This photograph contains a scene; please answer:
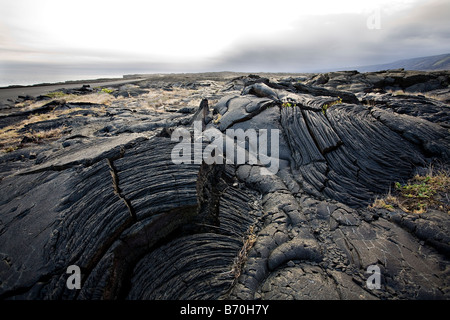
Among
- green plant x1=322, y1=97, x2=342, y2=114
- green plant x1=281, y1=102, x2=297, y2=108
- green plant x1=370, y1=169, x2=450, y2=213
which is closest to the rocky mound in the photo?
green plant x1=370, y1=169, x2=450, y2=213

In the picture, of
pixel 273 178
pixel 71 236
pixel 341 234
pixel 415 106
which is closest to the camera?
pixel 71 236

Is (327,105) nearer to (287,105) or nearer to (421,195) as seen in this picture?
(287,105)

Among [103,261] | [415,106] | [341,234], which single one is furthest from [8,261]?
[415,106]

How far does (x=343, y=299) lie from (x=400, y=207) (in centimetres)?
367

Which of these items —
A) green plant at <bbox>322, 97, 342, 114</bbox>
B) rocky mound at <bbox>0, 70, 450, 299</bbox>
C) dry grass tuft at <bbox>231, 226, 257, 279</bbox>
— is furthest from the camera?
green plant at <bbox>322, 97, 342, 114</bbox>

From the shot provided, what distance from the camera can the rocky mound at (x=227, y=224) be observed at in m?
3.38

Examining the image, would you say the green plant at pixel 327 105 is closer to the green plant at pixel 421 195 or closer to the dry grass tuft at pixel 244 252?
the green plant at pixel 421 195

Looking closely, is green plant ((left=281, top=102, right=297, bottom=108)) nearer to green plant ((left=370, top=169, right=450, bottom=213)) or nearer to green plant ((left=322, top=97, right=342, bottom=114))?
green plant ((left=322, top=97, right=342, bottom=114))

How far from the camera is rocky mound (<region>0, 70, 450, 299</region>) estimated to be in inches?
133

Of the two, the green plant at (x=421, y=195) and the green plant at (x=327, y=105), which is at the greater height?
the green plant at (x=327, y=105)


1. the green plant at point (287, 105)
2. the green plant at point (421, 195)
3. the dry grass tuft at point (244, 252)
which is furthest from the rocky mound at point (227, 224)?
the green plant at point (287, 105)

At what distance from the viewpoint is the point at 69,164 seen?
5297mm

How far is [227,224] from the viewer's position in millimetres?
4809

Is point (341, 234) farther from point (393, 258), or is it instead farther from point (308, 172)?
point (308, 172)
